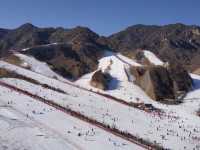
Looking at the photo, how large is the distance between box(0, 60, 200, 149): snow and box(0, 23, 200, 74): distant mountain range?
3212 centimetres

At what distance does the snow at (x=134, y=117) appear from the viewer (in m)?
24.7

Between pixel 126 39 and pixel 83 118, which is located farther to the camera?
pixel 126 39

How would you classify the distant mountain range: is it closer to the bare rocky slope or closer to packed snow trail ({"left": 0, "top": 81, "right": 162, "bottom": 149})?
the bare rocky slope

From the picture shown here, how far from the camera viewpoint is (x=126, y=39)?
168 m

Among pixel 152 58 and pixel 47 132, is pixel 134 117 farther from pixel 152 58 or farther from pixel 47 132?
pixel 152 58

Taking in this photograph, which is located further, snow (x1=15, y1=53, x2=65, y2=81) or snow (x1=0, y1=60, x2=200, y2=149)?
snow (x1=15, y1=53, x2=65, y2=81)

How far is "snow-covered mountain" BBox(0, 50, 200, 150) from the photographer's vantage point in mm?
19609

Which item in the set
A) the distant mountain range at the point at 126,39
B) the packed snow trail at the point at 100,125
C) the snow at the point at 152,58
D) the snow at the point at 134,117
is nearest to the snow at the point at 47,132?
the packed snow trail at the point at 100,125

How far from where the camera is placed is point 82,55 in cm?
6975

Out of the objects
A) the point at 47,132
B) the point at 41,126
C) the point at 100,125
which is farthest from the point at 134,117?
the point at 47,132

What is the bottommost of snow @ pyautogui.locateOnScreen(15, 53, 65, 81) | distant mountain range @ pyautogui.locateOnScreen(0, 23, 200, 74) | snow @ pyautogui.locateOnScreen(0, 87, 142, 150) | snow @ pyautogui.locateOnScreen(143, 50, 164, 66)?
snow @ pyautogui.locateOnScreen(0, 87, 142, 150)

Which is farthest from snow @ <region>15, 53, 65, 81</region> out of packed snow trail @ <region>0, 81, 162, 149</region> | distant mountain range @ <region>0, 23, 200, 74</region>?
packed snow trail @ <region>0, 81, 162, 149</region>

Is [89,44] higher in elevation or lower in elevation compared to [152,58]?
higher

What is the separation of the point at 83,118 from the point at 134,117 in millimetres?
6160
